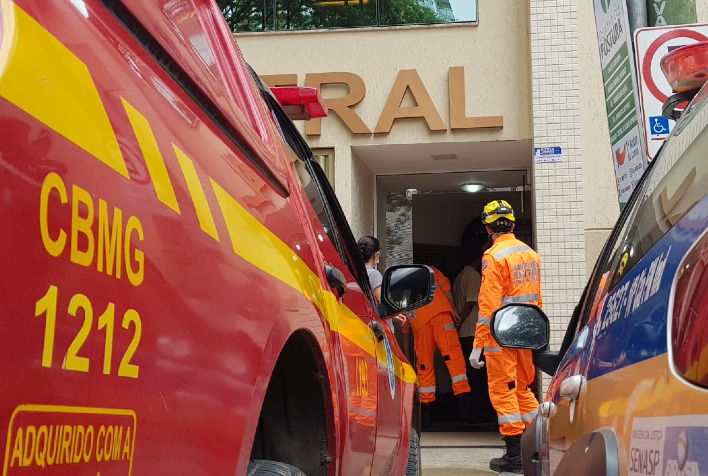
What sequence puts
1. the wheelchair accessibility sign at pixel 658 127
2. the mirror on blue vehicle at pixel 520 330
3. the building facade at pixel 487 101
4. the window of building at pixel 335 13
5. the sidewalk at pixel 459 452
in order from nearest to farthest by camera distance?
the mirror on blue vehicle at pixel 520 330 → the wheelchair accessibility sign at pixel 658 127 → the sidewalk at pixel 459 452 → the building facade at pixel 487 101 → the window of building at pixel 335 13

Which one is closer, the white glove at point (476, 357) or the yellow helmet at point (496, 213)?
the white glove at point (476, 357)

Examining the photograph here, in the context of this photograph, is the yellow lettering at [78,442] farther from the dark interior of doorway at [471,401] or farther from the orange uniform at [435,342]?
the dark interior of doorway at [471,401]

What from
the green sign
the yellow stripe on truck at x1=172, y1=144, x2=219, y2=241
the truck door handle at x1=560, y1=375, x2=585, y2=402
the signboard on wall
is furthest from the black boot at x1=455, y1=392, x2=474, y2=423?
the yellow stripe on truck at x1=172, y1=144, x2=219, y2=241

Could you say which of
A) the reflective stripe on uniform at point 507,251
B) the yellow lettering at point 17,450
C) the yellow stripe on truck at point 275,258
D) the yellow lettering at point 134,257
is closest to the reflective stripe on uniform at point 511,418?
the reflective stripe on uniform at point 507,251

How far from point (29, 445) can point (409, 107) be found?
9.43 m

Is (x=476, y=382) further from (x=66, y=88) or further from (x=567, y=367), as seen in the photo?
(x=66, y=88)

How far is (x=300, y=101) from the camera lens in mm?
4156

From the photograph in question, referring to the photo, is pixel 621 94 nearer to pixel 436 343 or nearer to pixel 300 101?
pixel 300 101

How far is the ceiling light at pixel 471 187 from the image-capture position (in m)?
12.5

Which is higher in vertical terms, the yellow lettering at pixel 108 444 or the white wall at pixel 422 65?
the white wall at pixel 422 65

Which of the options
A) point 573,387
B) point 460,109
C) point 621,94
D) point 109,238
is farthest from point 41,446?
point 460,109

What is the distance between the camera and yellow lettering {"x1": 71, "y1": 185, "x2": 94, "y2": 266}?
1.00 m

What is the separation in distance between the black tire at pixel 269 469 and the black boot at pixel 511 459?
5.44 metres

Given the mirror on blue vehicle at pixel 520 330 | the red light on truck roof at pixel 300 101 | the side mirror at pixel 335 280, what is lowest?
the mirror on blue vehicle at pixel 520 330
